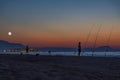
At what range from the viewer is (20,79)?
1278 centimetres

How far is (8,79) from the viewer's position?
1252 centimetres

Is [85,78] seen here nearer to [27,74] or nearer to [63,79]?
[63,79]

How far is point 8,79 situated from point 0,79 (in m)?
0.33

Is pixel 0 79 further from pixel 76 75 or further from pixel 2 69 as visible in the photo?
pixel 76 75

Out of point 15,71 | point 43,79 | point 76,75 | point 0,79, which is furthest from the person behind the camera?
point 76,75

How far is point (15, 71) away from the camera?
1419cm

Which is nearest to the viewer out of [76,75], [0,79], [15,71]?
[0,79]

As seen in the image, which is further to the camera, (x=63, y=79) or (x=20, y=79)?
(x=63, y=79)

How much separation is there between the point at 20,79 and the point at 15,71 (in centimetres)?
148

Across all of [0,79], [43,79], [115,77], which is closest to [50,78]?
[43,79]

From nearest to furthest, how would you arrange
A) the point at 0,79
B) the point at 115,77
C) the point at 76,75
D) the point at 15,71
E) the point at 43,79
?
the point at 0,79 < the point at 43,79 < the point at 15,71 < the point at 76,75 < the point at 115,77

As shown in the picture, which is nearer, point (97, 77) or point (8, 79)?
point (8, 79)

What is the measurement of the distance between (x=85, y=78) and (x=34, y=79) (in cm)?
→ 297

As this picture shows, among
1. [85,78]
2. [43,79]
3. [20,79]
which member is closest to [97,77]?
[85,78]
